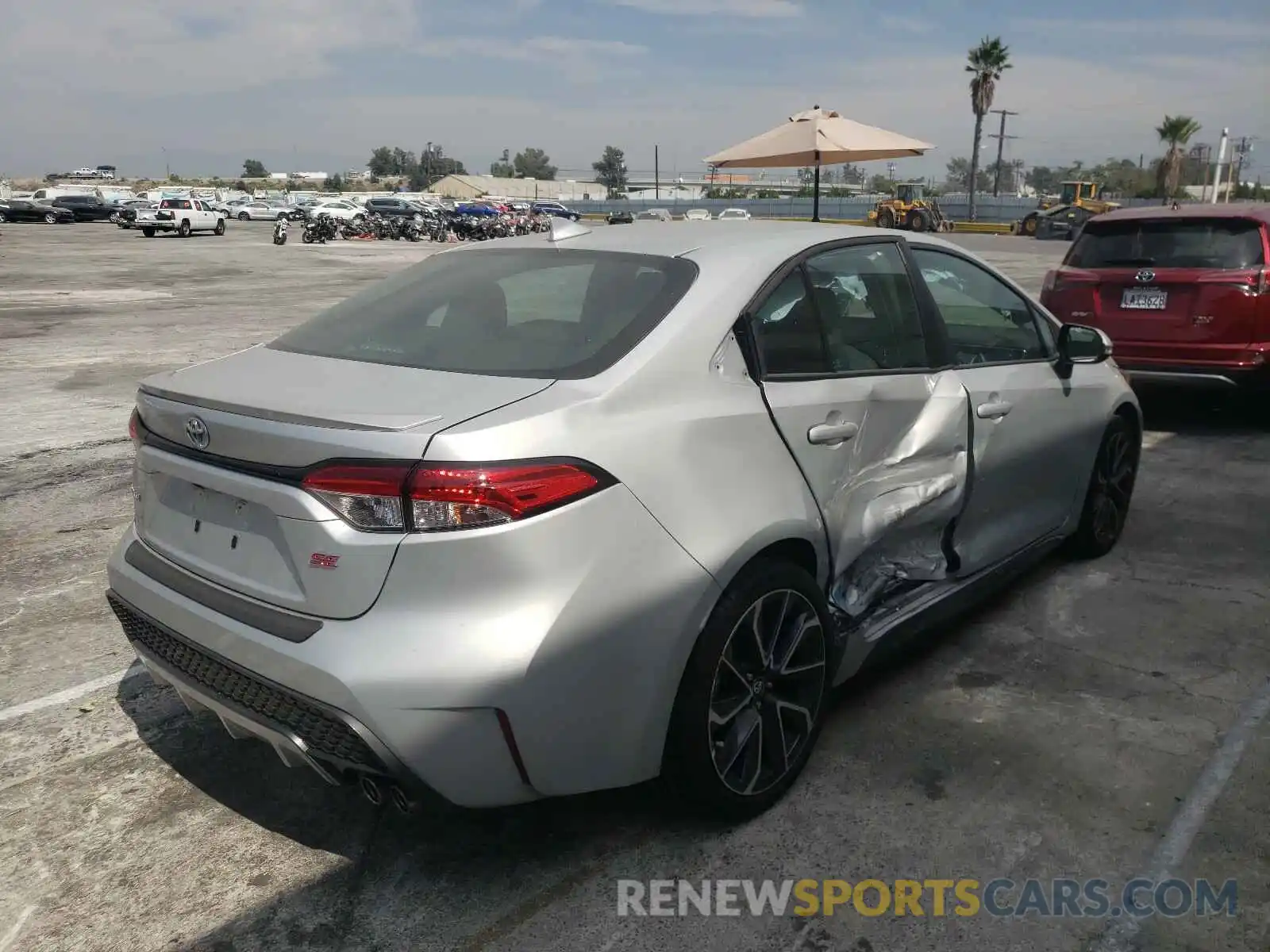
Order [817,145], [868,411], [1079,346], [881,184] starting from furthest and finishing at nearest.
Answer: [881,184]
[817,145]
[1079,346]
[868,411]

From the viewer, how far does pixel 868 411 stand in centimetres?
315

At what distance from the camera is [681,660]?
2467 millimetres

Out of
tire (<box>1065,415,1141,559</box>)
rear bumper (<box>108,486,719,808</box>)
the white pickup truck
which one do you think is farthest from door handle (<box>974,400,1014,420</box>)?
the white pickup truck

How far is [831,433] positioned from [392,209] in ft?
165

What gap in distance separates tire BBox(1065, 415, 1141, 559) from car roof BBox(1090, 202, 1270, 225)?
3002 millimetres

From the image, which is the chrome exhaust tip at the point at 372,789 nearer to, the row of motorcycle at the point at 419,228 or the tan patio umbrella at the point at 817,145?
the tan patio umbrella at the point at 817,145

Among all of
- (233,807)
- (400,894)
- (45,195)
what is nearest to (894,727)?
(400,894)

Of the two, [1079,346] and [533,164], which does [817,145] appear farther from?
[533,164]

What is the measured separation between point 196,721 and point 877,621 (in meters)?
2.21

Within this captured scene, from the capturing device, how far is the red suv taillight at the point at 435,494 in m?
2.15

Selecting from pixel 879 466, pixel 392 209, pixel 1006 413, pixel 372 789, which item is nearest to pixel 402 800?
pixel 372 789

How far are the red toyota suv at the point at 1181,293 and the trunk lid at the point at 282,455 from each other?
20.1ft

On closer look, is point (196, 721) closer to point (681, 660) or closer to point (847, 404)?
point (681, 660)

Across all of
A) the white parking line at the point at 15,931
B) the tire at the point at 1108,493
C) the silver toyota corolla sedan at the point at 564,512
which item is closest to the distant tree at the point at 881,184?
the tire at the point at 1108,493
